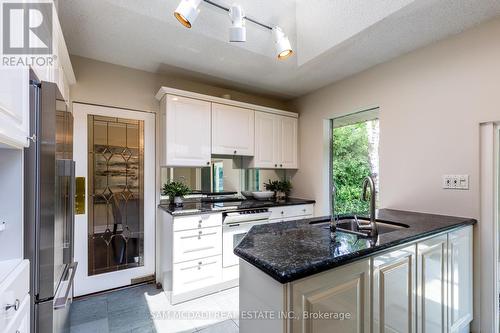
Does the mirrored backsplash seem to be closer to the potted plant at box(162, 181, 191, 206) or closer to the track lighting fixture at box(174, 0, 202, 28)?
the potted plant at box(162, 181, 191, 206)

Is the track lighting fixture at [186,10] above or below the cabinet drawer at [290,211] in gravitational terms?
above

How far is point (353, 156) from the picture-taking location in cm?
301

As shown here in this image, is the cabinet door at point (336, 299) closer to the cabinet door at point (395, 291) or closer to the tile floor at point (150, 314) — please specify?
the cabinet door at point (395, 291)

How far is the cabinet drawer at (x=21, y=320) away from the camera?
0.82 meters

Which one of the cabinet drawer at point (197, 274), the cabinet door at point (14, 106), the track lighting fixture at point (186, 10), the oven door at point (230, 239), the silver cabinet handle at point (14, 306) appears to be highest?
the track lighting fixture at point (186, 10)

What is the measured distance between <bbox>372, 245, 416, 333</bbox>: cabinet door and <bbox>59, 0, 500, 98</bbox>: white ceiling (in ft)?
5.56

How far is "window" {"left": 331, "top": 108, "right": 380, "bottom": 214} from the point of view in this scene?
2.75m

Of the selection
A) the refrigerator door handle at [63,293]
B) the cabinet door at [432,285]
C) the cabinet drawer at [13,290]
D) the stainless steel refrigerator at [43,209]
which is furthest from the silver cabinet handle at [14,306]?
the cabinet door at [432,285]

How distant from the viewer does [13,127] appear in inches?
33.6

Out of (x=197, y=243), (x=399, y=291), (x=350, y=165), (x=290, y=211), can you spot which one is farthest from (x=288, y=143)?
(x=399, y=291)

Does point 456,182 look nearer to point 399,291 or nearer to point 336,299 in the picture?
point 399,291

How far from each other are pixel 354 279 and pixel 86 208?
2.56m

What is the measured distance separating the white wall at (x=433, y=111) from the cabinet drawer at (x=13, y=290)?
108 inches

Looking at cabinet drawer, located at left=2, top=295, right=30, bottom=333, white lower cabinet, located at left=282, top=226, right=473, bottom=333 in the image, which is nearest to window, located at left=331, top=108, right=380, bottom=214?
white lower cabinet, located at left=282, top=226, right=473, bottom=333
